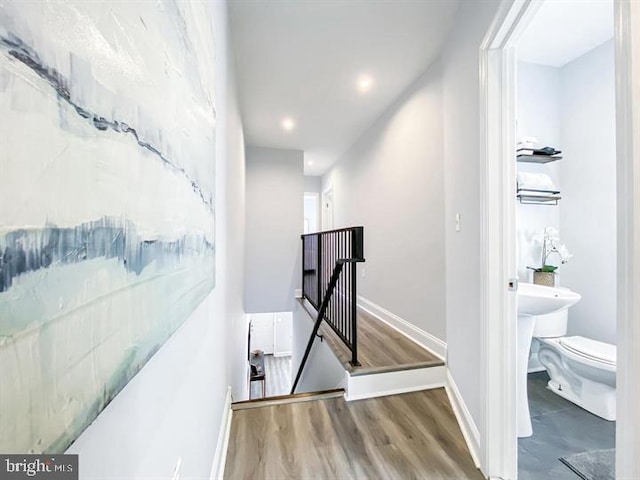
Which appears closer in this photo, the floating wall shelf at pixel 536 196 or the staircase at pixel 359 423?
the staircase at pixel 359 423

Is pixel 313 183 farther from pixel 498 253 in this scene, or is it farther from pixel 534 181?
pixel 498 253

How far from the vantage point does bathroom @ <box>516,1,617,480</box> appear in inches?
83.8

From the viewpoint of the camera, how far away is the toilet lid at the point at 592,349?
5.86 feet

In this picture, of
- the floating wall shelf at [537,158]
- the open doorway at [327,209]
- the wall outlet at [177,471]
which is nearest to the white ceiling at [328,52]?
the floating wall shelf at [537,158]

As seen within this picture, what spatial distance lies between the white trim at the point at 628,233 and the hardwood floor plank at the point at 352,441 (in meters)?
0.91

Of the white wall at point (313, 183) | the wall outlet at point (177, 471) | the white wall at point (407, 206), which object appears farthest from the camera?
the white wall at point (313, 183)

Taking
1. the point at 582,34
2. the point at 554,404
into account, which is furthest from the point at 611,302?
the point at 582,34

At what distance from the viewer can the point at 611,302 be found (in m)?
2.17

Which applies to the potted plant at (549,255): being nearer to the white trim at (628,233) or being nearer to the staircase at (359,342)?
the staircase at (359,342)

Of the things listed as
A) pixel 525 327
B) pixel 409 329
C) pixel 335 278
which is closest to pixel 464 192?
pixel 525 327

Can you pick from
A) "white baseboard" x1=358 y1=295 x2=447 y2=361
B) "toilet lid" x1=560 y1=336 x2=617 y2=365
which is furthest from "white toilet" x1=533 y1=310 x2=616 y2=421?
"white baseboard" x1=358 y1=295 x2=447 y2=361

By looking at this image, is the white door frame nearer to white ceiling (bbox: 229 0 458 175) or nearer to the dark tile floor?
the dark tile floor

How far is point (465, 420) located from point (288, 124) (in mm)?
3545

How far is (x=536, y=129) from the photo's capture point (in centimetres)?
252
